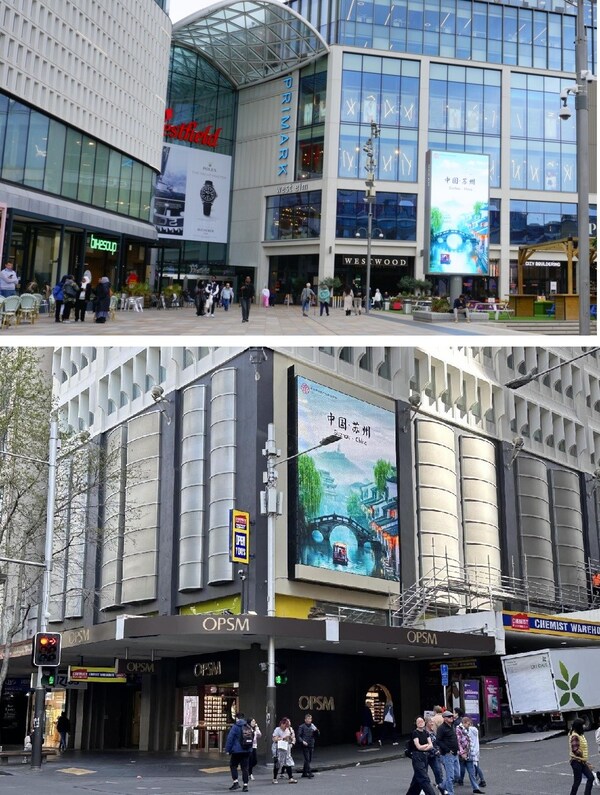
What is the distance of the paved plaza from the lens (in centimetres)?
3853

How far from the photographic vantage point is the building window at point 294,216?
275 ft

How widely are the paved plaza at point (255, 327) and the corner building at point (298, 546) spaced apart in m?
1.55

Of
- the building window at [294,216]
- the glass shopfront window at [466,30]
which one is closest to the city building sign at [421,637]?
the building window at [294,216]

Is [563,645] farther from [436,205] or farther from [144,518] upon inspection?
[436,205]

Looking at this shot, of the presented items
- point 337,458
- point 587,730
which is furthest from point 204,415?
point 587,730

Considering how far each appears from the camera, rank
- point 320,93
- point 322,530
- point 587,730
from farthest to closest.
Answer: point 320,93 → point 322,530 → point 587,730

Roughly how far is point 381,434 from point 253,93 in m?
60.8

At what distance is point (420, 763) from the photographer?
703 inches

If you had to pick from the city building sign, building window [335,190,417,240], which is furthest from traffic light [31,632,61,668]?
building window [335,190,417,240]

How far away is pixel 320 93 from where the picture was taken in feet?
274

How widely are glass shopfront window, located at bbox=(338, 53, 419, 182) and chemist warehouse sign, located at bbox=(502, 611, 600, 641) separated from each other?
168 feet

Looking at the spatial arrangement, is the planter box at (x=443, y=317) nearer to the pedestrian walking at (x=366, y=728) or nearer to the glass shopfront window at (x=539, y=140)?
the pedestrian walking at (x=366, y=728)

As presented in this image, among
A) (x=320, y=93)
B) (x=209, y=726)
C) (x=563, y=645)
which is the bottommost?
(x=209, y=726)

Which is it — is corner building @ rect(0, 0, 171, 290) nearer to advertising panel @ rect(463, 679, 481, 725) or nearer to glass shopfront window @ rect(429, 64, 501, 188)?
glass shopfront window @ rect(429, 64, 501, 188)
